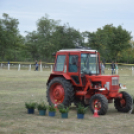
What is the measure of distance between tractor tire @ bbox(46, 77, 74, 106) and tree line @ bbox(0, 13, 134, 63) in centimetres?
5527

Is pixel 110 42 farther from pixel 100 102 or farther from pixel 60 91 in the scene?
pixel 100 102

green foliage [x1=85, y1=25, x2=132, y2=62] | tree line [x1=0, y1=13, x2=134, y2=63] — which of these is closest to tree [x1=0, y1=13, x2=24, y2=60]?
tree line [x1=0, y1=13, x2=134, y2=63]

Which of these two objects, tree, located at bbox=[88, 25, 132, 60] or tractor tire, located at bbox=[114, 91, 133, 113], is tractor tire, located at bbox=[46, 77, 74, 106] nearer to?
tractor tire, located at bbox=[114, 91, 133, 113]

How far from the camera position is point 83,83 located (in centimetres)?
1182

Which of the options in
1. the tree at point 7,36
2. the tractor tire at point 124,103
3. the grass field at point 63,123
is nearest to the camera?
the grass field at point 63,123

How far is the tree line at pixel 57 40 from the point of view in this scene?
71062mm

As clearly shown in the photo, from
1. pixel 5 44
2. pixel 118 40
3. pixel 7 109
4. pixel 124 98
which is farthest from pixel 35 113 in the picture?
pixel 5 44

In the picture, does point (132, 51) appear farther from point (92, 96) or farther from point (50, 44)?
point (92, 96)

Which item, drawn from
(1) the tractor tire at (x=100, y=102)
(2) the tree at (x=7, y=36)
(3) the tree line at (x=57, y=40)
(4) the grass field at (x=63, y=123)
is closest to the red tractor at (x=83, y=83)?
(1) the tractor tire at (x=100, y=102)

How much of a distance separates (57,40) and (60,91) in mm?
61960

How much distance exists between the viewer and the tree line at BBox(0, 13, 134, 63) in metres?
71.1

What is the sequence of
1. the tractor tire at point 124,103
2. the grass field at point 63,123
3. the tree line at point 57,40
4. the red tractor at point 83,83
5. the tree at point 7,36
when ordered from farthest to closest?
1. the tree at point 7,36
2. the tree line at point 57,40
3. the tractor tire at point 124,103
4. the red tractor at point 83,83
5. the grass field at point 63,123

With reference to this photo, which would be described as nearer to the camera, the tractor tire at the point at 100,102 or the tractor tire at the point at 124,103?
the tractor tire at the point at 100,102

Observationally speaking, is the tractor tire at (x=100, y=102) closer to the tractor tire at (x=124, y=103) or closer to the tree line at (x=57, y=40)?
the tractor tire at (x=124, y=103)
